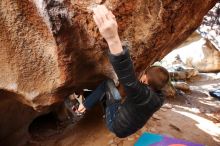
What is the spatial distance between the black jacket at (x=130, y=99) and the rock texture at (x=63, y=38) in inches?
35.9

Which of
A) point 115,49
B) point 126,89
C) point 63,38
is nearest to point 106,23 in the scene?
point 115,49

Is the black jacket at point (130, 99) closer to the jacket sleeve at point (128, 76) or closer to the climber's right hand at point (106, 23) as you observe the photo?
the jacket sleeve at point (128, 76)

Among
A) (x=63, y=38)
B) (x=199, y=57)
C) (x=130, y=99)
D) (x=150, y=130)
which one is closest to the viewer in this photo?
(x=130, y=99)

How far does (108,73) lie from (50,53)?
2.32 ft

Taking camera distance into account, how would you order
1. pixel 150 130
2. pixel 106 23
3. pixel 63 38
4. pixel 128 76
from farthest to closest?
pixel 150 130, pixel 63 38, pixel 128 76, pixel 106 23

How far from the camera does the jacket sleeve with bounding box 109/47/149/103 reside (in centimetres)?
174

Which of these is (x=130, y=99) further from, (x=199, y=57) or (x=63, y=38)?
(x=199, y=57)

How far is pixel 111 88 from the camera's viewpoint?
9.74 feet

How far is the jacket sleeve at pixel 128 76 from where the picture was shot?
1.74m

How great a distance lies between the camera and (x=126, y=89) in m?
1.94

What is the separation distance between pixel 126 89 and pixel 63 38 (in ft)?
3.94

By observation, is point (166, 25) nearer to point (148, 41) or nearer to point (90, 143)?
point (148, 41)

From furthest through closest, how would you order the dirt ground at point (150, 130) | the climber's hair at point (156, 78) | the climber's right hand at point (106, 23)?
the dirt ground at point (150, 130) → the climber's hair at point (156, 78) → the climber's right hand at point (106, 23)

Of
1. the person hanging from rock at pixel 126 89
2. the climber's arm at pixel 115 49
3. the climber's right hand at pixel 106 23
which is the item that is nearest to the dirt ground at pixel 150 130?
the person hanging from rock at pixel 126 89
